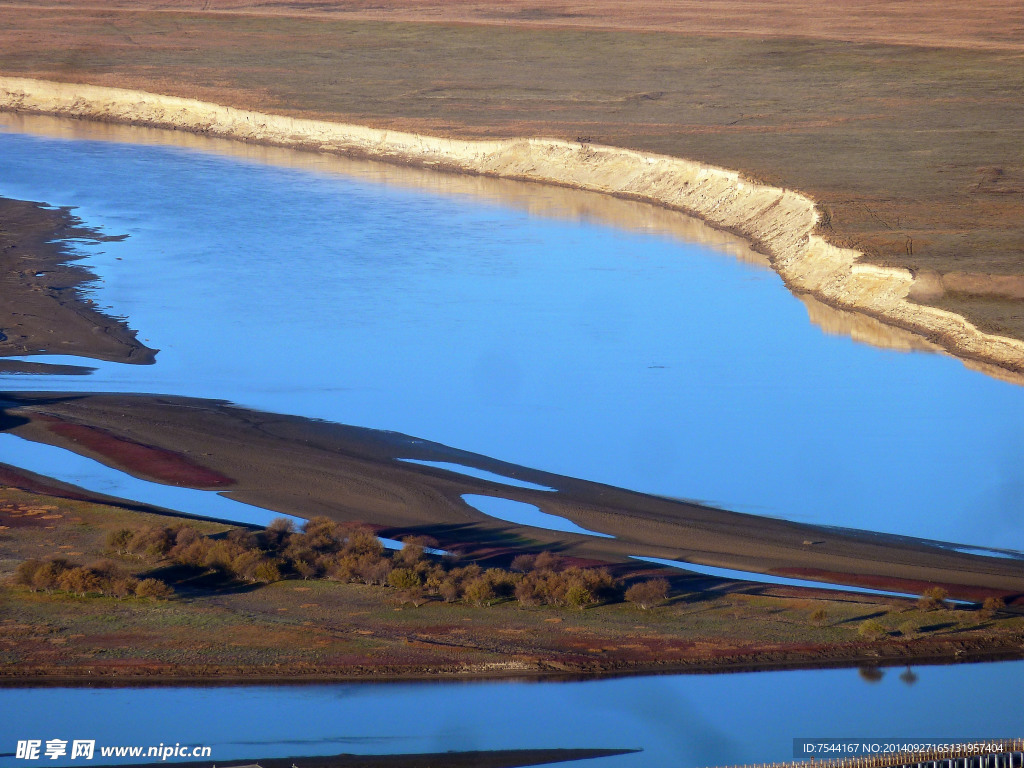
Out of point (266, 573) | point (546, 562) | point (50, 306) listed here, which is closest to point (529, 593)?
point (546, 562)

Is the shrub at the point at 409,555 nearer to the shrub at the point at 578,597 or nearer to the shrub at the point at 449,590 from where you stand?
the shrub at the point at 449,590

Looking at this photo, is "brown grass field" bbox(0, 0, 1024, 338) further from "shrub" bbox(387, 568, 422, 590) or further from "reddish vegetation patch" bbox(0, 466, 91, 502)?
"reddish vegetation patch" bbox(0, 466, 91, 502)

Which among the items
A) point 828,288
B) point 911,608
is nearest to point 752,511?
point 911,608

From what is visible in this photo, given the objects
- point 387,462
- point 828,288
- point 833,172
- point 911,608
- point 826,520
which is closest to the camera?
point 911,608

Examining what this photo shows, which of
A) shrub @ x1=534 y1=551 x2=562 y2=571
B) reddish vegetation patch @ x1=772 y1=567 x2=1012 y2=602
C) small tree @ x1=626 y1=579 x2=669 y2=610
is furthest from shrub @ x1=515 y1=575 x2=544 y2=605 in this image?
reddish vegetation patch @ x1=772 y1=567 x2=1012 y2=602

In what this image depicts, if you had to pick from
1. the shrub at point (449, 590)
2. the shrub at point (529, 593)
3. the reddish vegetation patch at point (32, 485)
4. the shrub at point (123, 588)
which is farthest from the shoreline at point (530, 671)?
the reddish vegetation patch at point (32, 485)

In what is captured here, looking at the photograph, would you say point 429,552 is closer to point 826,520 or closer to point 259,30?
point 826,520
